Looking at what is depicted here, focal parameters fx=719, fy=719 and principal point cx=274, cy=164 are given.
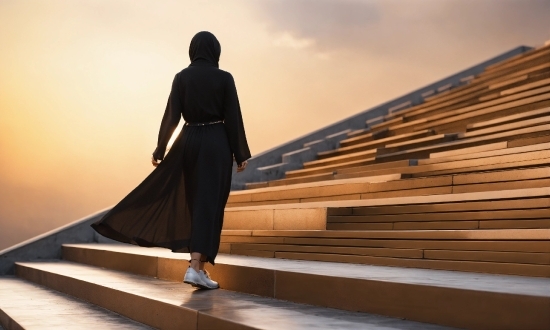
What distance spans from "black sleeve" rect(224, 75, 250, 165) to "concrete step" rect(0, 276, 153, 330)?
118 cm

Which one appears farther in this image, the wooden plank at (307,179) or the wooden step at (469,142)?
the wooden plank at (307,179)

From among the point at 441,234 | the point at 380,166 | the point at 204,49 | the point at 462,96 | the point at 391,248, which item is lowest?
the point at 391,248

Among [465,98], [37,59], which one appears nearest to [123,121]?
[37,59]

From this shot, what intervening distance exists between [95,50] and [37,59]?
0.75 m

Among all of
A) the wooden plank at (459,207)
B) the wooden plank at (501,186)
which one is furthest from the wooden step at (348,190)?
the wooden plank at (459,207)

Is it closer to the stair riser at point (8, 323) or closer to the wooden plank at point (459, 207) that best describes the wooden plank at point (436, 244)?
the wooden plank at point (459, 207)

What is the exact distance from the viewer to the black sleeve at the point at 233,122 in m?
4.39

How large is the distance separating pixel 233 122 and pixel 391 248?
1.32m

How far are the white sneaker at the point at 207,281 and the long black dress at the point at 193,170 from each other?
14 centimetres

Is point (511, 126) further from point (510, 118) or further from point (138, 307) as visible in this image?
point (138, 307)

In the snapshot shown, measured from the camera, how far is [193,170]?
14.4 ft

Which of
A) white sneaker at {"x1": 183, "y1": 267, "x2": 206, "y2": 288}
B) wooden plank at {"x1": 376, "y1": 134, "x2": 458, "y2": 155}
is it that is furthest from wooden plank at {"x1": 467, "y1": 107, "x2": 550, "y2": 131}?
white sneaker at {"x1": 183, "y1": 267, "x2": 206, "y2": 288}

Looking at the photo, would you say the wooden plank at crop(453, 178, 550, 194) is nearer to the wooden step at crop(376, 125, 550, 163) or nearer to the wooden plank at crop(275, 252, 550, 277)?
the wooden step at crop(376, 125, 550, 163)

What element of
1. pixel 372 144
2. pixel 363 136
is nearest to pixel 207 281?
pixel 372 144
